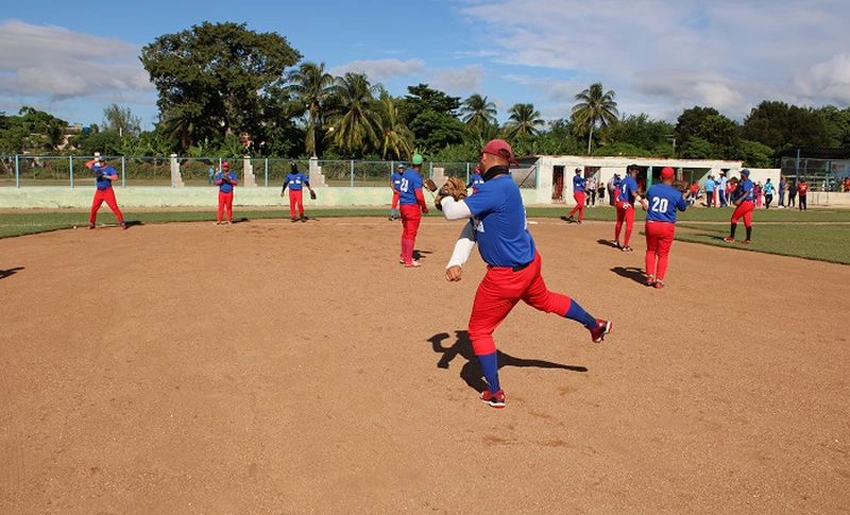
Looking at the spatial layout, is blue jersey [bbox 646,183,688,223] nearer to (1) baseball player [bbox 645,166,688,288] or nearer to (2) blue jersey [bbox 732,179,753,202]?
(1) baseball player [bbox 645,166,688,288]

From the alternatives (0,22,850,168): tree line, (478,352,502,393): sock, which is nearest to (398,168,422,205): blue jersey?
(478,352,502,393): sock

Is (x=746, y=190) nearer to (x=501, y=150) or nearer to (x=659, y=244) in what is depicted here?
(x=659, y=244)

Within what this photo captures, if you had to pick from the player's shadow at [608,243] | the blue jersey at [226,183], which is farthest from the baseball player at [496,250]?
the blue jersey at [226,183]

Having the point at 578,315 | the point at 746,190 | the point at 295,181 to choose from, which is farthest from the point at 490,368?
the point at 295,181

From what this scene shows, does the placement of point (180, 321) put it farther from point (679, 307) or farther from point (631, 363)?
point (679, 307)

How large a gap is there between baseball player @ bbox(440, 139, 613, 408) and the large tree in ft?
194

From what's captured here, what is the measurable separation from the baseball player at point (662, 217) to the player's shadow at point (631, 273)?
1.67ft

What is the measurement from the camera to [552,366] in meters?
6.22

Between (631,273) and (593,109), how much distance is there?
73.5 metres

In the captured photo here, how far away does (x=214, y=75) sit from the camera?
59.6 m

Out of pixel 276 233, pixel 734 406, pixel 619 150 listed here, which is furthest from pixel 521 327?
pixel 619 150

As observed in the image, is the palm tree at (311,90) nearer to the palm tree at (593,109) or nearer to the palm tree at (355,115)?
the palm tree at (355,115)

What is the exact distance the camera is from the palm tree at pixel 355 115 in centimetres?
6162

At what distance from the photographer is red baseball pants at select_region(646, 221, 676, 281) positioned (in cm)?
1008
